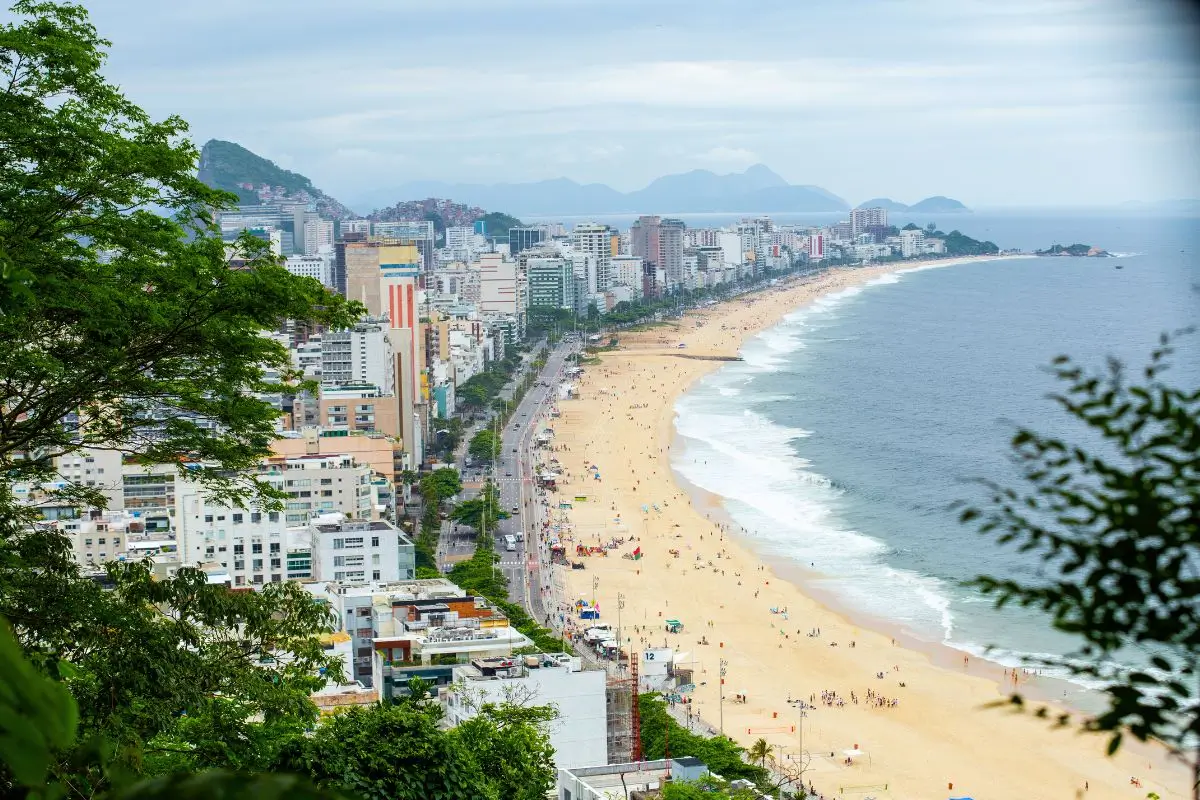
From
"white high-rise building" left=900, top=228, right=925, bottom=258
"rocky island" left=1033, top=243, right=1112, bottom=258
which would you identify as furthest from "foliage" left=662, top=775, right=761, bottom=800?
"white high-rise building" left=900, top=228, right=925, bottom=258

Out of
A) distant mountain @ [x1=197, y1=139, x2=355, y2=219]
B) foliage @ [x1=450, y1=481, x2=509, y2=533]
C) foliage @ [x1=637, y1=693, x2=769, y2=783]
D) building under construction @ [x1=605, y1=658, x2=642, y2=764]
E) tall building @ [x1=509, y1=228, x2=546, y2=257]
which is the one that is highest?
distant mountain @ [x1=197, y1=139, x2=355, y2=219]

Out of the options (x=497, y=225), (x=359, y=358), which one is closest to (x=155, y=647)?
(x=359, y=358)

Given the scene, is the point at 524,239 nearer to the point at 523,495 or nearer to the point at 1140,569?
the point at 523,495

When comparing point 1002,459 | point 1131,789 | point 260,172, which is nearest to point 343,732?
point 1131,789

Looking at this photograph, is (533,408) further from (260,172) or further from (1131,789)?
(260,172)

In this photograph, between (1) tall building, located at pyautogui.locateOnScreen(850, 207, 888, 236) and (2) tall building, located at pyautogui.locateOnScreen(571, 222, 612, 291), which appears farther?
(1) tall building, located at pyautogui.locateOnScreen(850, 207, 888, 236)

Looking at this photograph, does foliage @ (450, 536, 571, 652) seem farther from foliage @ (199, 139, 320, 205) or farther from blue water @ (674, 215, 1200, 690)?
foliage @ (199, 139, 320, 205)

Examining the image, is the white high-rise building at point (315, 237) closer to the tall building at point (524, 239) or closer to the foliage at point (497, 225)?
the tall building at point (524, 239)
